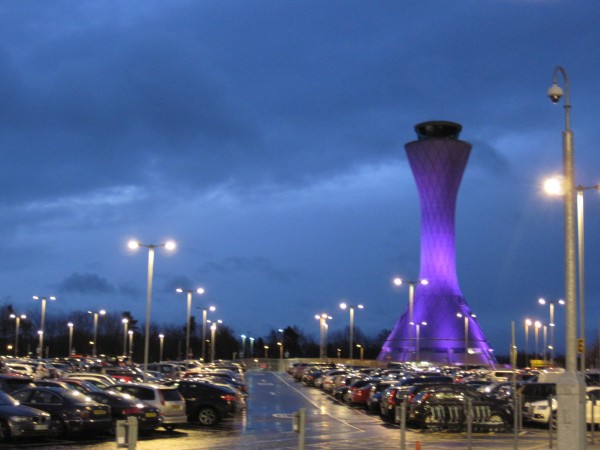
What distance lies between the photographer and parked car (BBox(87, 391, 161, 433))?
26.2 meters

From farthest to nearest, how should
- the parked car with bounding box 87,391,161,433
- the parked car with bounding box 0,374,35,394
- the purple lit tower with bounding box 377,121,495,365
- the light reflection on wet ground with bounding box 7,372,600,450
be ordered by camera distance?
the purple lit tower with bounding box 377,121,495,365 < the parked car with bounding box 0,374,35,394 < the parked car with bounding box 87,391,161,433 < the light reflection on wet ground with bounding box 7,372,600,450

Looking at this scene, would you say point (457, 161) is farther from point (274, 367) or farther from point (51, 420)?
point (51, 420)

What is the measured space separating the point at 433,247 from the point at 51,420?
336 feet

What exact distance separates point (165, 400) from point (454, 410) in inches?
361

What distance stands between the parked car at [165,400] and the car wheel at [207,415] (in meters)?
2.19

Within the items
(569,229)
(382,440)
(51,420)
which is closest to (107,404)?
(51,420)

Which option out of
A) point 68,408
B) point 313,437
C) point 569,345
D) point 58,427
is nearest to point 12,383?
point 68,408

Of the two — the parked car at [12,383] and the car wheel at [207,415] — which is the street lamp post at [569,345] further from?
the parked car at [12,383]

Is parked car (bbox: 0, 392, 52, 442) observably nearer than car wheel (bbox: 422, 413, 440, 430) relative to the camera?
Yes

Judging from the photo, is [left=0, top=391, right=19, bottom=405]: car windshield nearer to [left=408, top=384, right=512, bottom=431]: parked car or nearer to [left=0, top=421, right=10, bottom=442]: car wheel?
[left=0, top=421, right=10, bottom=442]: car wheel

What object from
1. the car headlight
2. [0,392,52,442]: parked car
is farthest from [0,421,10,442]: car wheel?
the car headlight

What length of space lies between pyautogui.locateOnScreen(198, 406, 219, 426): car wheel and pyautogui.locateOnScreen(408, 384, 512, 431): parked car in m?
6.33

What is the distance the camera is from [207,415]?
3095 centimetres

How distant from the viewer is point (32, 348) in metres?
154
